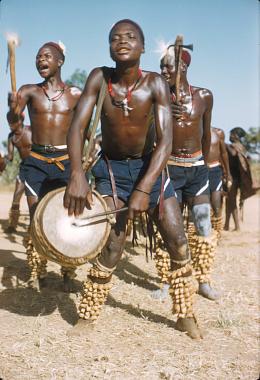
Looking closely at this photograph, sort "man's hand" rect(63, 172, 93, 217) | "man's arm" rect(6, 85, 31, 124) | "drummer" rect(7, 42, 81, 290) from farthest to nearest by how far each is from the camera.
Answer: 1. "drummer" rect(7, 42, 81, 290)
2. "man's arm" rect(6, 85, 31, 124)
3. "man's hand" rect(63, 172, 93, 217)

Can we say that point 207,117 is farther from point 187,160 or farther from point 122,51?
point 122,51

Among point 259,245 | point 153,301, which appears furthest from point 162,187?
point 259,245

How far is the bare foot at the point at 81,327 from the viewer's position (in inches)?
138

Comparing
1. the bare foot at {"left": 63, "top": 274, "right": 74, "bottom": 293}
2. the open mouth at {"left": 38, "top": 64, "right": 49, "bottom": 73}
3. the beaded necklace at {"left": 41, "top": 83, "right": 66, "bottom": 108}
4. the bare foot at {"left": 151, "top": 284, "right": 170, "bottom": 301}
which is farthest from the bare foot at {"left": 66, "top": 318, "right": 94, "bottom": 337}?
the open mouth at {"left": 38, "top": 64, "right": 49, "bottom": 73}

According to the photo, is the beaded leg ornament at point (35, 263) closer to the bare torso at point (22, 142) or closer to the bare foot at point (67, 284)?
the bare foot at point (67, 284)

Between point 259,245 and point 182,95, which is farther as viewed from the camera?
point 259,245

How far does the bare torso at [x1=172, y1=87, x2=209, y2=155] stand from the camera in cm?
472

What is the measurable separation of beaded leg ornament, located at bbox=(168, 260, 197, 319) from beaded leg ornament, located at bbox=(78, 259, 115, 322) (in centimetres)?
50

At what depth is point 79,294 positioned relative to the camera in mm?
4605

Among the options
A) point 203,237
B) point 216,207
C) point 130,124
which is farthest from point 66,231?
point 216,207

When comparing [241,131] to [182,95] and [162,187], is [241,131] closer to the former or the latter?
[182,95]

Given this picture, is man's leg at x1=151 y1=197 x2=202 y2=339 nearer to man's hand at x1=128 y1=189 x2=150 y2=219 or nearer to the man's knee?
man's hand at x1=128 y1=189 x2=150 y2=219

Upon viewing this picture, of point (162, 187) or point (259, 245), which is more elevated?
point (162, 187)

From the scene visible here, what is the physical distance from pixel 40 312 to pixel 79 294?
625 millimetres
